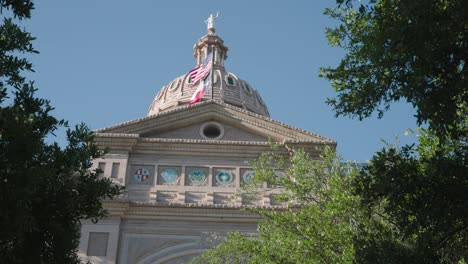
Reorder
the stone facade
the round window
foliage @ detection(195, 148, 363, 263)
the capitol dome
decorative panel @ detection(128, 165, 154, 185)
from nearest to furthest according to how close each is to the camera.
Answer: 1. foliage @ detection(195, 148, 363, 263)
2. the stone facade
3. decorative panel @ detection(128, 165, 154, 185)
4. the round window
5. the capitol dome

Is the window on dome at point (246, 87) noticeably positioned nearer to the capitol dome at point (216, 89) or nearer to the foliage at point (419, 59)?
the capitol dome at point (216, 89)

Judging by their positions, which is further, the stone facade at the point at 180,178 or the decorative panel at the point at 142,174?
the decorative panel at the point at 142,174

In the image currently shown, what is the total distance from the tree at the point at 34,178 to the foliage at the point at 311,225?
5.53 metres

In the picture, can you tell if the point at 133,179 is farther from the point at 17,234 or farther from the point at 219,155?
the point at 17,234

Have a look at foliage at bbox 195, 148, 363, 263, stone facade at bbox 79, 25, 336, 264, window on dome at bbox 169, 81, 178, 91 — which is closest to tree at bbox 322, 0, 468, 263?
foliage at bbox 195, 148, 363, 263

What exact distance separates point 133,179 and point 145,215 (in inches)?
66.2

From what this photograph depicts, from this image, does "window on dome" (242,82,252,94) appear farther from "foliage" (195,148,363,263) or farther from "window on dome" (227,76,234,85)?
"foliage" (195,148,363,263)

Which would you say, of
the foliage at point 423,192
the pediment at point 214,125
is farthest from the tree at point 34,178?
the pediment at point 214,125

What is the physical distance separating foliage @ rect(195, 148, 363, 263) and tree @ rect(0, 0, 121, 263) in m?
5.53

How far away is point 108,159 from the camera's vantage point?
24188mm

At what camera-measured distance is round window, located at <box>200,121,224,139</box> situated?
25.8 m

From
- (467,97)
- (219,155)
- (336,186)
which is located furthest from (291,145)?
(467,97)

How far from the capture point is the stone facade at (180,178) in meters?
22.5

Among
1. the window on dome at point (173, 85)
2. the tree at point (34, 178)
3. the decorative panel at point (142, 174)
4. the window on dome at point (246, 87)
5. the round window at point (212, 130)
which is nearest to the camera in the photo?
the tree at point (34, 178)
